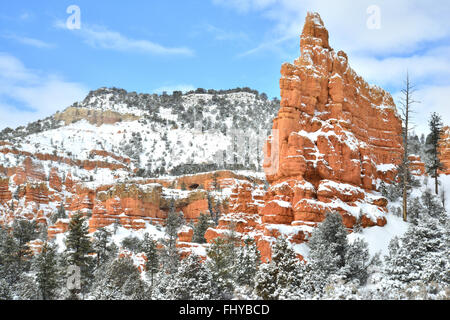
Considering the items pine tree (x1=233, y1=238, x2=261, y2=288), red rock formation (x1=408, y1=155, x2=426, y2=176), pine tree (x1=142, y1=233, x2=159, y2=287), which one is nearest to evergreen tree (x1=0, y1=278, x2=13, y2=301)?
pine tree (x1=233, y1=238, x2=261, y2=288)

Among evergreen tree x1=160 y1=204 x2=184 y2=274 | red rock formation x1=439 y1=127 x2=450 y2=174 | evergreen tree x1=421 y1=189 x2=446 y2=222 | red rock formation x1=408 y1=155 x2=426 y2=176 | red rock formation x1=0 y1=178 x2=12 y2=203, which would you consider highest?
red rock formation x1=439 y1=127 x2=450 y2=174

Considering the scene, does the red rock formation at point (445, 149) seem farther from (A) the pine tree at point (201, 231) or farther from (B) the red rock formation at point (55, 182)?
(B) the red rock formation at point (55, 182)

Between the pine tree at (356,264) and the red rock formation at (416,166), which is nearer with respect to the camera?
the pine tree at (356,264)

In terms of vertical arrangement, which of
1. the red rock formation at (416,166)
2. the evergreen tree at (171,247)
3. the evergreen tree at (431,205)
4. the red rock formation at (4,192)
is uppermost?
the red rock formation at (416,166)

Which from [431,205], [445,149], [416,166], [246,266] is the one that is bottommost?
[246,266]

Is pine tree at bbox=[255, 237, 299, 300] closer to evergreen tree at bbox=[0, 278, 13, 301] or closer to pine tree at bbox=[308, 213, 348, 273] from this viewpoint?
pine tree at bbox=[308, 213, 348, 273]

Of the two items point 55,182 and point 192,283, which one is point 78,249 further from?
point 55,182

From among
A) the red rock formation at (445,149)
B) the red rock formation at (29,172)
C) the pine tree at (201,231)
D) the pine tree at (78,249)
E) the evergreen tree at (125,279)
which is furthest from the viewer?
the red rock formation at (29,172)

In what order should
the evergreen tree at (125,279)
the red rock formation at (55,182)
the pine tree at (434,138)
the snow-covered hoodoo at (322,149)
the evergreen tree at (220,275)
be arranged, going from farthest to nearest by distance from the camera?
1. the red rock formation at (55,182)
2. the pine tree at (434,138)
3. the snow-covered hoodoo at (322,149)
4. the evergreen tree at (125,279)
5. the evergreen tree at (220,275)

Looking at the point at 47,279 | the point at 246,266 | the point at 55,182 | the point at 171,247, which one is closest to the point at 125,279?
the point at 171,247

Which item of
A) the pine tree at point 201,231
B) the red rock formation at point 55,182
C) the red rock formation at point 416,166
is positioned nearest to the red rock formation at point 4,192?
the red rock formation at point 55,182

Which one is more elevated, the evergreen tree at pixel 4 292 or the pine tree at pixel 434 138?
the pine tree at pixel 434 138

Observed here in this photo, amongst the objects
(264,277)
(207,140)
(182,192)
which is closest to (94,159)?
(207,140)
